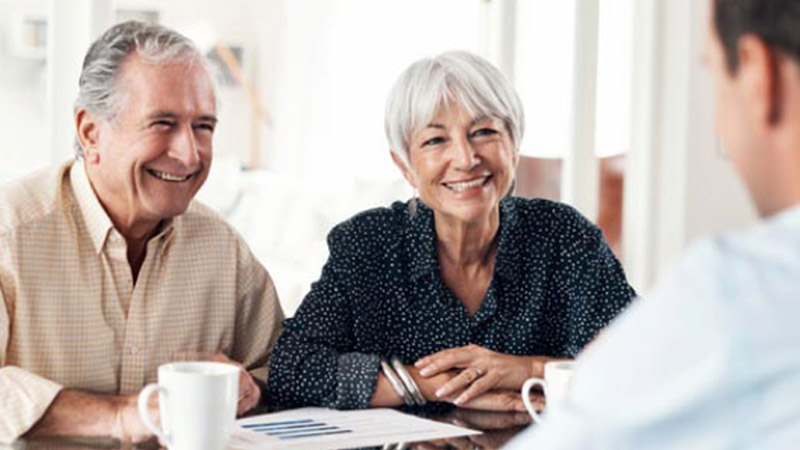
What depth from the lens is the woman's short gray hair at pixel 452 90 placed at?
1.76 meters

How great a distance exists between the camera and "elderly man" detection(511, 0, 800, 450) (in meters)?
0.56

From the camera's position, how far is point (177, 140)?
1617 millimetres

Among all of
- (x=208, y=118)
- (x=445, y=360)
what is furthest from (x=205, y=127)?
(x=445, y=360)

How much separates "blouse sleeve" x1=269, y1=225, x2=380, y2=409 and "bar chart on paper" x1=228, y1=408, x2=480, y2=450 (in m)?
0.05

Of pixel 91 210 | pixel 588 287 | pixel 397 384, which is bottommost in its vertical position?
pixel 397 384

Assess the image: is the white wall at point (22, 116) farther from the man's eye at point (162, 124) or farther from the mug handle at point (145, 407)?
the mug handle at point (145, 407)

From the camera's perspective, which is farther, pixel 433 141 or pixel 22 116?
pixel 22 116

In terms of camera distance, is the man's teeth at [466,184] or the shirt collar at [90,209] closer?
the shirt collar at [90,209]

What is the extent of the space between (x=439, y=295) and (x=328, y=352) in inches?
8.8

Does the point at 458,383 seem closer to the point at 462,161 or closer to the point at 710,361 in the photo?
the point at 462,161

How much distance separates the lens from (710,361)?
0.56 m

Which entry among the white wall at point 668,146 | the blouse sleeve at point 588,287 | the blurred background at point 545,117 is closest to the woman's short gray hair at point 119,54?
the blouse sleeve at point 588,287

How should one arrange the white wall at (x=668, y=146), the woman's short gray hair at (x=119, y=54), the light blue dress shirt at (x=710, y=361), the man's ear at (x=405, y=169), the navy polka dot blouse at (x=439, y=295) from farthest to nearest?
the white wall at (x=668, y=146)
the man's ear at (x=405, y=169)
the navy polka dot blouse at (x=439, y=295)
the woman's short gray hair at (x=119, y=54)
the light blue dress shirt at (x=710, y=361)

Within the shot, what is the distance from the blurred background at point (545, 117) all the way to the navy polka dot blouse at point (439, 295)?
100cm
